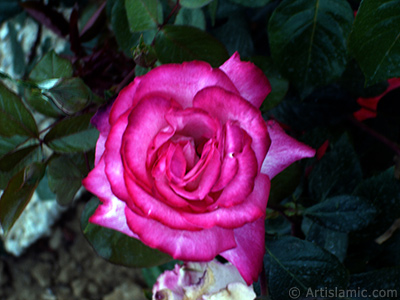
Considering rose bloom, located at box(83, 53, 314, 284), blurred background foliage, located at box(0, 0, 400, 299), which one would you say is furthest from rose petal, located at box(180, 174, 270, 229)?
blurred background foliage, located at box(0, 0, 400, 299)

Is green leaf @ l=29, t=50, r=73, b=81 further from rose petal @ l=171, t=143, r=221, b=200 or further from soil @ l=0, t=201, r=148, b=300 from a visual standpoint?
soil @ l=0, t=201, r=148, b=300

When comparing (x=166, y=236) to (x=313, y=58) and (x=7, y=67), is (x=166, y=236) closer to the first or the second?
(x=313, y=58)

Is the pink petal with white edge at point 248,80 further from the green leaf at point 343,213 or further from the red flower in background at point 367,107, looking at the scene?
the red flower in background at point 367,107

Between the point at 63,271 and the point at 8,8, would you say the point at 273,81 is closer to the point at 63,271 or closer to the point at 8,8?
the point at 8,8

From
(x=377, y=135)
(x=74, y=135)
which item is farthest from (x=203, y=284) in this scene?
(x=377, y=135)

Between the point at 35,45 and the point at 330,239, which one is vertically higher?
the point at 35,45

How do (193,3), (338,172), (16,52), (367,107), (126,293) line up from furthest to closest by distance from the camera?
1. (126,293)
2. (16,52)
3. (367,107)
4. (338,172)
5. (193,3)

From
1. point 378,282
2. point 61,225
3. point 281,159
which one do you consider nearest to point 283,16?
point 281,159
